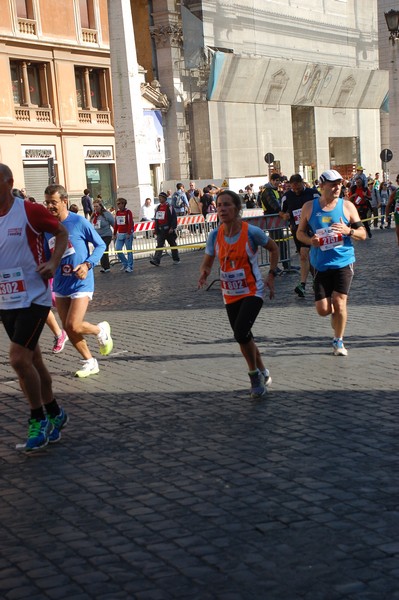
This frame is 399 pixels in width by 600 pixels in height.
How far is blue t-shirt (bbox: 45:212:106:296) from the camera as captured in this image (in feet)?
30.0

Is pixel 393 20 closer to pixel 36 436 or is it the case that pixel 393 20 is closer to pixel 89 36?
pixel 89 36

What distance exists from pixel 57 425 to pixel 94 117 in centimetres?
3861

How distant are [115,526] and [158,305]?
10.6 m

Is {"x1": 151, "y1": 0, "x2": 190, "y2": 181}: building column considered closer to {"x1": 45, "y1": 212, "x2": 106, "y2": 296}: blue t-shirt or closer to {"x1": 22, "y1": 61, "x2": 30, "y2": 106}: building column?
{"x1": 22, "y1": 61, "x2": 30, "y2": 106}: building column

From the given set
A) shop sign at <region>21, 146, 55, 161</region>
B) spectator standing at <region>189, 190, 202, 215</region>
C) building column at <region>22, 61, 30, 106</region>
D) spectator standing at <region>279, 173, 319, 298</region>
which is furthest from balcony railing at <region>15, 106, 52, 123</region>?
spectator standing at <region>279, 173, 319, 298</region>

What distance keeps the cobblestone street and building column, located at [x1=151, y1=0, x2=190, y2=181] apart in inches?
1469

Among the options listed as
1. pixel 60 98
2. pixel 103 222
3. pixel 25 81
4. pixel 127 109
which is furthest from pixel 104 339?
pixel 60 98

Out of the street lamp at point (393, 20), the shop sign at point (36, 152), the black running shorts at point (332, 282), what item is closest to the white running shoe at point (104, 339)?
the black running shorts at point (332, 282)

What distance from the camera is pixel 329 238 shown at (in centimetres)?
941

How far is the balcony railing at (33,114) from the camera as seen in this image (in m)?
39.9

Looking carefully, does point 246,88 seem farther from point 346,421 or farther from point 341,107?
point 346,421

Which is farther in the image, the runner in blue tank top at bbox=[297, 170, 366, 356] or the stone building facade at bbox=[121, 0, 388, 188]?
the stone building facade at bbox=[121, 0, 388, 188]

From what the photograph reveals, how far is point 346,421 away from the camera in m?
6.82

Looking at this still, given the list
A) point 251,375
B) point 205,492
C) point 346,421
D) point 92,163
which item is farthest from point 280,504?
point 92,163
